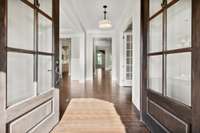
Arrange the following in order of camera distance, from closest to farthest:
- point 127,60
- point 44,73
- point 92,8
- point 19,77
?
point 19,77, point 44,73, point 92,8, point 127,60

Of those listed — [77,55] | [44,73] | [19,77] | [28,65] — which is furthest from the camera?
[77,55]

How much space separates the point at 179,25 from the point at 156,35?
28.4 inches

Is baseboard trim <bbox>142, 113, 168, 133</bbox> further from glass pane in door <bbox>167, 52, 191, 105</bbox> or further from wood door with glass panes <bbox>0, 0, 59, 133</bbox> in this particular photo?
wood door with glass panes <bbox>0, 0, 59, 133</bbox>

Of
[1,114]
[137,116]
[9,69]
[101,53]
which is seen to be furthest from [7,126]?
[101,53]

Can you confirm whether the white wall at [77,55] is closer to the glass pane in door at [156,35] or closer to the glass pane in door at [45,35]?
the glass pane in door at [45,35]

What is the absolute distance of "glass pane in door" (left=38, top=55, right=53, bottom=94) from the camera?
230 cm

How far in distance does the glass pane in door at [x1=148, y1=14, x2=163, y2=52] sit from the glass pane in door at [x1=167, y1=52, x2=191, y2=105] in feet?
1.40

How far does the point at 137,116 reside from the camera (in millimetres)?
3262

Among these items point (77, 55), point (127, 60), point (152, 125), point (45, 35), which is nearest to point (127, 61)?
point (127, 60)

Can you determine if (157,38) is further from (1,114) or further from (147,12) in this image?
(1,114)

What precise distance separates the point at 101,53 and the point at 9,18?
2172 centimetres

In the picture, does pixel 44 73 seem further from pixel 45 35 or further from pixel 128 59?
pixel 128 59

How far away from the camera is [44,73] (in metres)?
2.48

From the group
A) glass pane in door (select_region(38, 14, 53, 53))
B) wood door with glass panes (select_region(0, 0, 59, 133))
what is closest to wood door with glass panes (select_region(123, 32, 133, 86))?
wood door with glass panes (select_region(0, 0, 59, 133))
